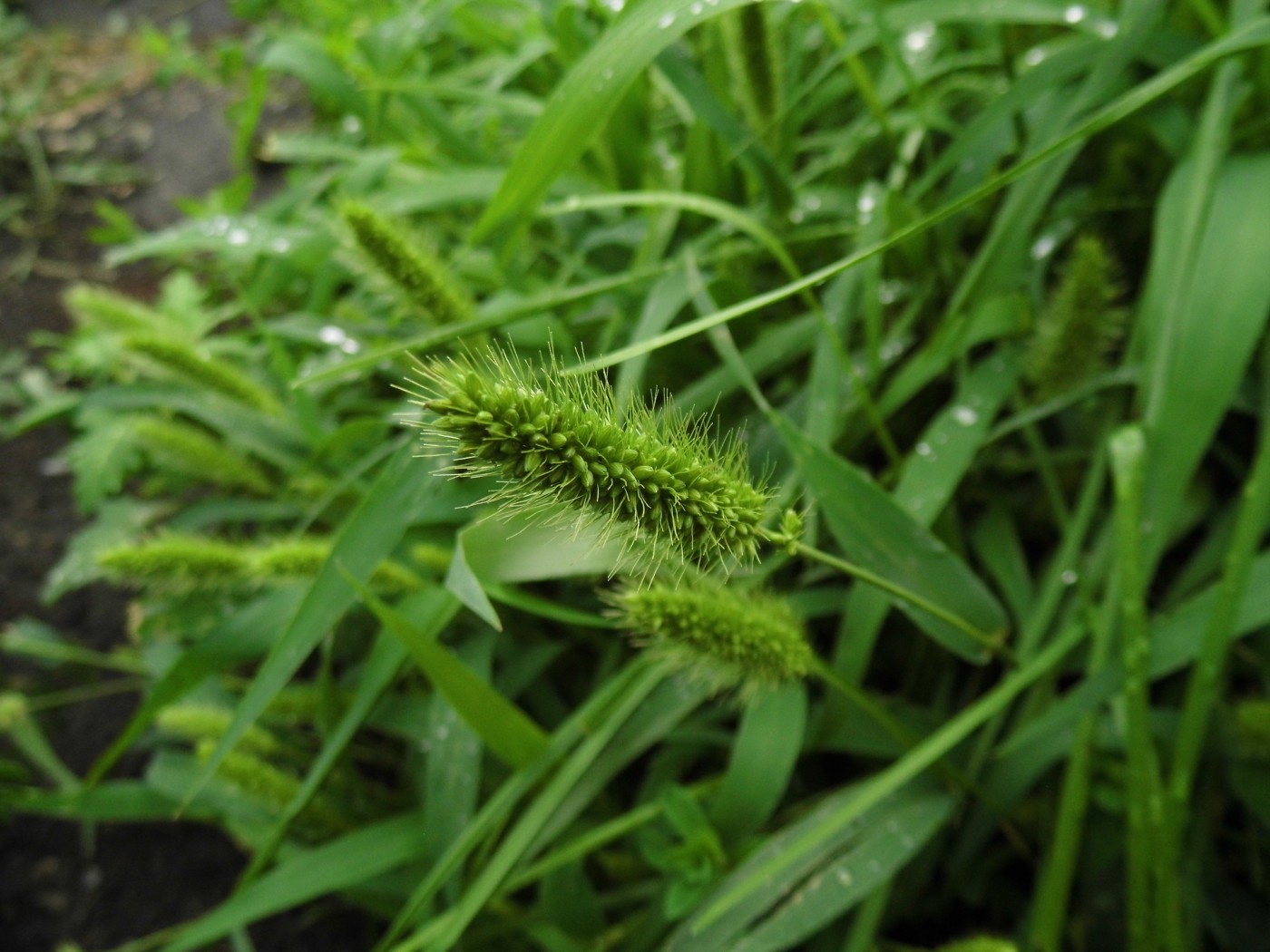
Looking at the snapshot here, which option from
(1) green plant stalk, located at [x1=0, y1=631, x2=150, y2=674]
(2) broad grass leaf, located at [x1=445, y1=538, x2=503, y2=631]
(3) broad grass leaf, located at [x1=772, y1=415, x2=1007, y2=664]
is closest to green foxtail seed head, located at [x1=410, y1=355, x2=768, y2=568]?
(2) broad grass leaf, located at [x1=445, y1=538, x2=503, y2=631]

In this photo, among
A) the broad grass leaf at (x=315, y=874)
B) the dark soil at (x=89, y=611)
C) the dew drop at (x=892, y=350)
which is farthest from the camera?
the dark soil at (x=89, y=611)

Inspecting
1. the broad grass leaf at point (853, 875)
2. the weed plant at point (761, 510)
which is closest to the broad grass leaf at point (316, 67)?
the weed plant at point (761, 510)

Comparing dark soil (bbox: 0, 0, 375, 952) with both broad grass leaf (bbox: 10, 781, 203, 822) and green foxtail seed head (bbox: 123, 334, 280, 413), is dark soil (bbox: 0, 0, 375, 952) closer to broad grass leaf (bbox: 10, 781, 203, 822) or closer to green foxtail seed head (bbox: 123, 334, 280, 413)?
broad grass leaf (bbox: 10, 781, 203, 822)

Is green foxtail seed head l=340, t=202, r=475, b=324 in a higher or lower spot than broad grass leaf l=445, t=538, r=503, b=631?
higher

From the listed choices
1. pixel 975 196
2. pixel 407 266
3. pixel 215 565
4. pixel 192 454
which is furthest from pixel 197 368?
pixel 975 196

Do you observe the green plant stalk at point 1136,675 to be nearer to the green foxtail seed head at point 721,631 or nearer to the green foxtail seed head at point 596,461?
the green foxtail seed head at point 721,631

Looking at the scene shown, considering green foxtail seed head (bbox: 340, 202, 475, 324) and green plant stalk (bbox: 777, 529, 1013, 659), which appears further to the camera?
green foxtail seed head (bbox: 340, 202, 475, 324)

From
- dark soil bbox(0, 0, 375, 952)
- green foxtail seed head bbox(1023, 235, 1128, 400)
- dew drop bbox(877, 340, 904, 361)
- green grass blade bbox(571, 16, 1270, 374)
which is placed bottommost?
dark soil bbox(0, 0, 375, 952)
